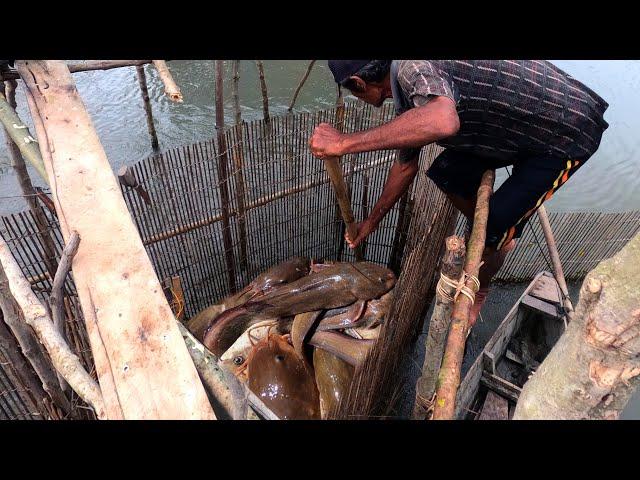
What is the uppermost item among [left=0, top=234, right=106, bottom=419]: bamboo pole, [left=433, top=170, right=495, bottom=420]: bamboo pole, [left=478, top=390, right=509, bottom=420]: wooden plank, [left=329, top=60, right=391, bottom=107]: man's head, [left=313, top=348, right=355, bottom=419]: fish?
[left=329, top=60, right=391, bottom=107]: man's head

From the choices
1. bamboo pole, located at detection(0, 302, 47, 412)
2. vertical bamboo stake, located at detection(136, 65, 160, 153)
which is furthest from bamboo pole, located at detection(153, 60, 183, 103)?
vertical bamboo stake, located at detection(136, 65, 160, 153)

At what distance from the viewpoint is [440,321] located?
1.75 meters

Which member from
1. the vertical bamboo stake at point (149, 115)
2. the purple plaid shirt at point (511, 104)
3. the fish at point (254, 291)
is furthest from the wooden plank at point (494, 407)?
the vertical bamboo stake at point (149, 115)

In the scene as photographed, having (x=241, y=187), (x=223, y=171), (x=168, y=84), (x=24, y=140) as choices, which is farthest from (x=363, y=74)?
(x=241, y=187)

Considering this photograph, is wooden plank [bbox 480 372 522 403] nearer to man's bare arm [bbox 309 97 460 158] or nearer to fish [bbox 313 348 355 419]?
fish [bbox 313 348 355 419]

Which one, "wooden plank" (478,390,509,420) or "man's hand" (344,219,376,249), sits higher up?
"man's hand" (344,219,376,249)

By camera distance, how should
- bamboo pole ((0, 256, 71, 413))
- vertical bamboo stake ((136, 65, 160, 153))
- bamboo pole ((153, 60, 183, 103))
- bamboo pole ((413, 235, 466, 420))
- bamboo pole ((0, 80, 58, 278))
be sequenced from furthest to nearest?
vertical bamboo stake ((136, 65, 160, 153)), bamboo pole ((0, 80, 58, 278)), bamboo pole ((153, 60, 183, 103)), bamboo pole ((0, 256, 71, 413)), bamboo pole ((413, 235, 466, 420))

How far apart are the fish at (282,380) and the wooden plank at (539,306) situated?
74.8 inches

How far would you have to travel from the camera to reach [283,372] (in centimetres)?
323

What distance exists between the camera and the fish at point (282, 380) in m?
3.06

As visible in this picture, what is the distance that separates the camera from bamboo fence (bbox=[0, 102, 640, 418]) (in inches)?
134

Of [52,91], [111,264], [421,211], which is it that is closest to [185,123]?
[421,211]

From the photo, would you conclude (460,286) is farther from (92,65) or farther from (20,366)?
(92,65)

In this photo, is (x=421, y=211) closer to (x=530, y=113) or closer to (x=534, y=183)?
(x=534, y=183)
